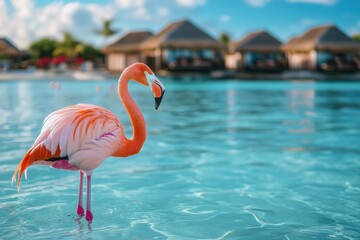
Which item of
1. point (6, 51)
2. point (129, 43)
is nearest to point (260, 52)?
point (129, 43)

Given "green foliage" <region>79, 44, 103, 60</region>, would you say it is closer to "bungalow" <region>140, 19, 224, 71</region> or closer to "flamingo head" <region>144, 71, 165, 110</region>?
"bungalow" <region>140, 19, 224, 71</region>

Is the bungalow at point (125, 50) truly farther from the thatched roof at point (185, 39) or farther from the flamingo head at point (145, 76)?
the flamingo head at point (145, 76)

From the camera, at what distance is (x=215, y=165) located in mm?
6008

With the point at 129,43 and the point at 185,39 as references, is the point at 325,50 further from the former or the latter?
the point at 129,43

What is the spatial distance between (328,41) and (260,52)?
665 cm

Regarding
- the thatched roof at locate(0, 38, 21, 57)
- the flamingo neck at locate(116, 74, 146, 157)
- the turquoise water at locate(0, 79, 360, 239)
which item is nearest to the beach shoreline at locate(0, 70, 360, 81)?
the thatched roof at locate(0, 38, 21, 57)

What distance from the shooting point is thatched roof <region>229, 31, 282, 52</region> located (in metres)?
39.1

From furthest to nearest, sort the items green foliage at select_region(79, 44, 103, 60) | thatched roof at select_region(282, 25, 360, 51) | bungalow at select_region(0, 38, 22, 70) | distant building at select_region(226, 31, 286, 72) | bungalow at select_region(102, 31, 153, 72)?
green foliage at select_region(79, 44, 103, 60) < bungalow at select_region(0, 38, 22, 70) < bungalow at select_region(102, 31, 153, 72) < distant building at select_region(226, 31, 286, 72) < thatched roof at select_region(282, 25, 360, 51)

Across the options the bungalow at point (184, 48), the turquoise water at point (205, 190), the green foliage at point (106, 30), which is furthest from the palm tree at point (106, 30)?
the turquoise water at point (205, 190)

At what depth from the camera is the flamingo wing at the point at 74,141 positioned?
306cm

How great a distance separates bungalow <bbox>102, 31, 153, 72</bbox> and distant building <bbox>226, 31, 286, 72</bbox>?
818cm

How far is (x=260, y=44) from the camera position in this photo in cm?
3953

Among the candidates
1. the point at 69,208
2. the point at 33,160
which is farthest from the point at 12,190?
the point at 33,160

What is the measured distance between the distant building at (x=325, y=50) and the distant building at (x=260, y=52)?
106 cm
